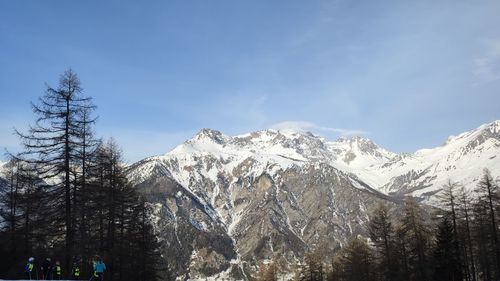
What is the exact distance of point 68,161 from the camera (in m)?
31.0

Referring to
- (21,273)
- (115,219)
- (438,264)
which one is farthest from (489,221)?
(21,273)

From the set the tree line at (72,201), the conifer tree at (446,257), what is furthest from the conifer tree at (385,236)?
the tree line at (72,201)

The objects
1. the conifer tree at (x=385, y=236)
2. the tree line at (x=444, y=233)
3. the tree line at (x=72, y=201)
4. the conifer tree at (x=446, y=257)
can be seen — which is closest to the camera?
the tree line at (x=72, y=201)

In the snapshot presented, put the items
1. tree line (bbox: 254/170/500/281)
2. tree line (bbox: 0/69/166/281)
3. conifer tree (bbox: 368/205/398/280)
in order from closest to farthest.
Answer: tree line (bbox: 0/69/166/281)
tree line (bbox: 254/170/500/281)
conifer tree (bbox: 368/205/398/280)

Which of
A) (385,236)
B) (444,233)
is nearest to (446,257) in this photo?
(444,233)

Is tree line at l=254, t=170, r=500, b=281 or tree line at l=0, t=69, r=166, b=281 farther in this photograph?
tree line at l=254, t=170, r=500, b=281

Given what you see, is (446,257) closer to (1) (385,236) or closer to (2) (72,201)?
(1) (385,236)

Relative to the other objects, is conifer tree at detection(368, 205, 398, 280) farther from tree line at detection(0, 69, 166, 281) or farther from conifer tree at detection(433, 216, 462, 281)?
tree line at detection(0, 69, 166, 281)

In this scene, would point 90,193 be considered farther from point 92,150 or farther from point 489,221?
point 489,221

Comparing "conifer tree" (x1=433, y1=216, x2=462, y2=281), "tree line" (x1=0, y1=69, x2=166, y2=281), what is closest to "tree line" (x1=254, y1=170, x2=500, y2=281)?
"conifer tree" (x1=433, y1=216, x2=462, y2=281)

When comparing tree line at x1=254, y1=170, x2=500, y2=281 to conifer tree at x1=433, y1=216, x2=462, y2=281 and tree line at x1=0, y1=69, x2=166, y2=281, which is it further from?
tree line at x1=0, y1=69, x2=166, y2=281

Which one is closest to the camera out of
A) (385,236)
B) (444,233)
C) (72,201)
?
(72,201)

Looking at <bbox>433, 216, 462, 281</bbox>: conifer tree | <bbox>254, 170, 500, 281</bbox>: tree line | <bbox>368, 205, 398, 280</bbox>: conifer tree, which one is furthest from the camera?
<bbox>368, 205, 398, 280</bbox>: conifer tree

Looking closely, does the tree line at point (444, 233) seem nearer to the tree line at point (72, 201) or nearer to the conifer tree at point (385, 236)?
the conifer tree at point (385, 236)
